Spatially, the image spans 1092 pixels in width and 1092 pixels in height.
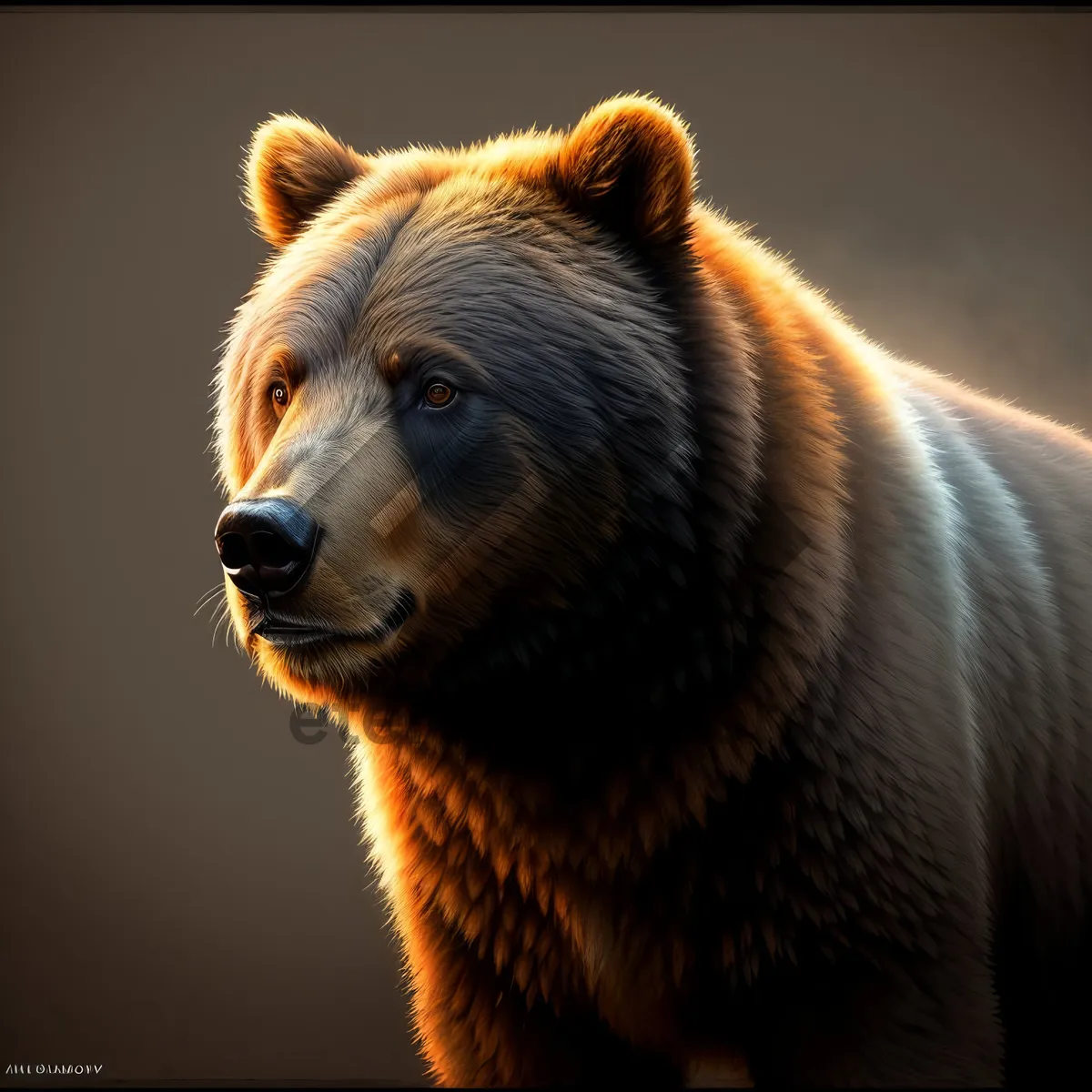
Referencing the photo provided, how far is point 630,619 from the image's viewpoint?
286 cm

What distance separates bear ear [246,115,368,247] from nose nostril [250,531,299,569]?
1230mm

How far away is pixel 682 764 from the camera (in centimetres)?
290

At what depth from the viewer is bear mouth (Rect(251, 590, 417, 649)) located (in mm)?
2646

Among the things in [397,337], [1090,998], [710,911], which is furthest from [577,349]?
[1090,998]

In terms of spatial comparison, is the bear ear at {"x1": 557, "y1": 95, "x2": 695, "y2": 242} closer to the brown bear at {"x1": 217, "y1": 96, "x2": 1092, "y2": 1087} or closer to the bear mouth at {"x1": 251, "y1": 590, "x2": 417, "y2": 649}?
the brown bear at {"x1": 217, "y1": 96, "x2": 1092, "y2": 1087}

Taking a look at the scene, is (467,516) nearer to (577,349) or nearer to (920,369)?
(577,349)

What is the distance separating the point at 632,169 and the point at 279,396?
0.97 meters

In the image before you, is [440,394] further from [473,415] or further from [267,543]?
[267,543]

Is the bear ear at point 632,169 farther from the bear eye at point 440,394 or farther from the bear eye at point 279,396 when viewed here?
the bear eye at point 279,396

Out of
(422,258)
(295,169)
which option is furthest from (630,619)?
(295,169)

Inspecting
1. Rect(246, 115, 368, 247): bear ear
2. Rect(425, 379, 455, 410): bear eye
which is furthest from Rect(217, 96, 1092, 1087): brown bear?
Rect(246, 115, 368, 247): bear ear

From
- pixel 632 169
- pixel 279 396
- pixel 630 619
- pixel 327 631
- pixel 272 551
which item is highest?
pixel 632 169

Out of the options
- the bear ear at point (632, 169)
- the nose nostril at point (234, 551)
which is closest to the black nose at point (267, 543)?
the nose nostril at point (234, 551)

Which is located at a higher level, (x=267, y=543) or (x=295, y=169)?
(x=295, y=169)
